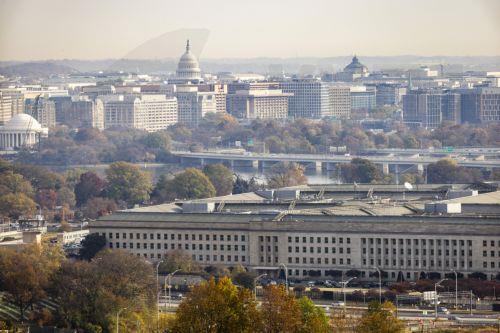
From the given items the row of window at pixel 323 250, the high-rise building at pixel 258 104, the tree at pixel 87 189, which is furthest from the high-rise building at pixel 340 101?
the row of window at pixel 323 250

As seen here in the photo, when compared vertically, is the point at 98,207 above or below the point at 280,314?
below

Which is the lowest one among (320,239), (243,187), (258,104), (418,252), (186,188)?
(258,104)

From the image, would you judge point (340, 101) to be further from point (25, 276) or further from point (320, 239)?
point (25, 276)

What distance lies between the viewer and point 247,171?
101 meters

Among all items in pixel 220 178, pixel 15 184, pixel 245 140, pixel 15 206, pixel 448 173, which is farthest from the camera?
pixel 245 140

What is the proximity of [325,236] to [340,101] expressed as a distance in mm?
109382

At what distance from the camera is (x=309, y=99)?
521ft

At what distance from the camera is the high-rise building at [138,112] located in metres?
144

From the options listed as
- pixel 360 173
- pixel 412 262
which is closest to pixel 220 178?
pixel 360 173

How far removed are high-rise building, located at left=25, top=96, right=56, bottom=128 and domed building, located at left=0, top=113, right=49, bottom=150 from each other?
12.8 metres

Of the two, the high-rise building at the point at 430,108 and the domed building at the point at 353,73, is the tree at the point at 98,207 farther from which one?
the domed building at the point at 353,73

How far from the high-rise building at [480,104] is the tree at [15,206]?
73563 mm

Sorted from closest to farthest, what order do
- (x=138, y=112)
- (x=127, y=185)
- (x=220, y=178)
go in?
(x=127, y=185) < (x=220, y=178) < (x=138, y=112)

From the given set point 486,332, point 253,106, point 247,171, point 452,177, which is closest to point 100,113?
point 253,106
